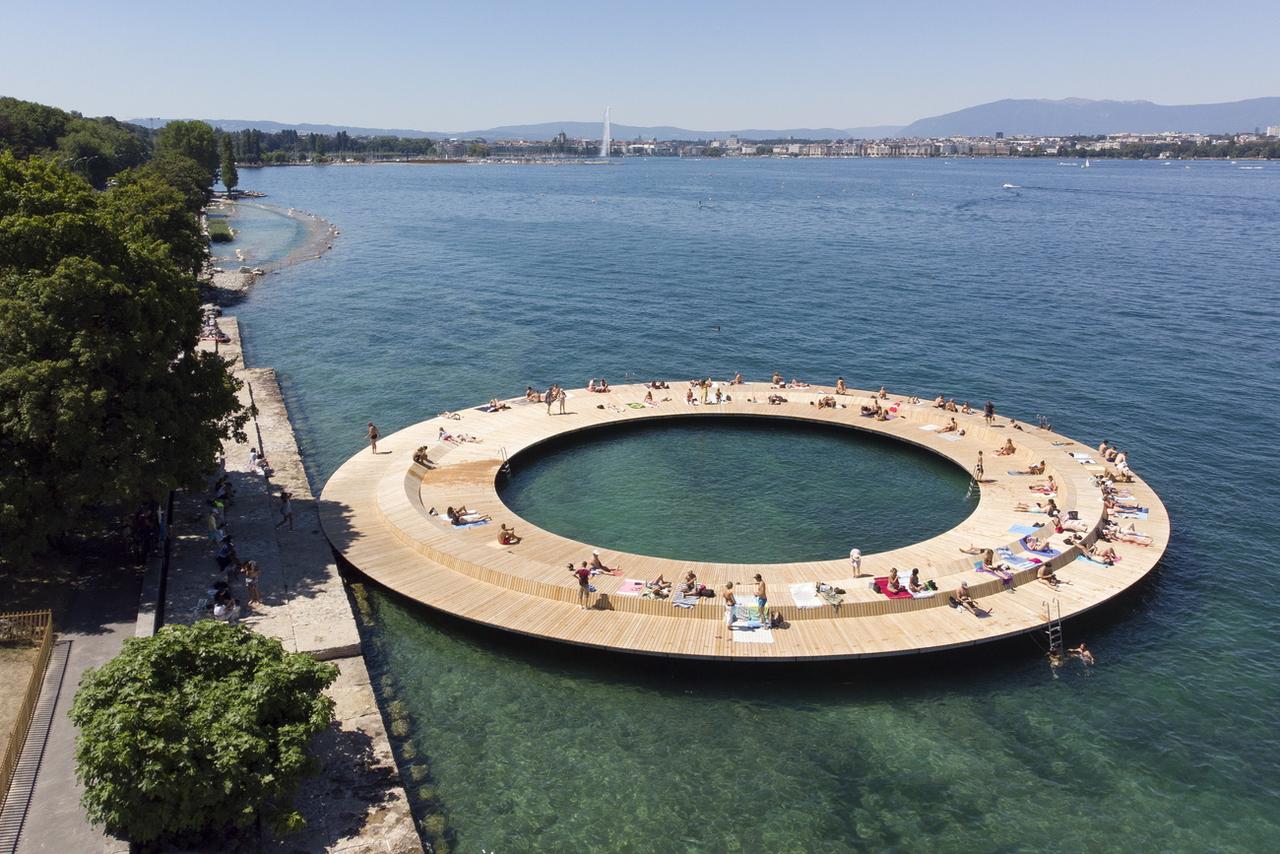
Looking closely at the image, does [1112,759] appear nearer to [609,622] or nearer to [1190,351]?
[609,622]

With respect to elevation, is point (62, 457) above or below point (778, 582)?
above

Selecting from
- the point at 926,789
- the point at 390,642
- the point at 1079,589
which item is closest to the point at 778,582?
the point at 926,789

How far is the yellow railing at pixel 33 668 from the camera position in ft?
70.9

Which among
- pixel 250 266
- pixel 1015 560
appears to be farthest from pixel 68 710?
pixel 250 266

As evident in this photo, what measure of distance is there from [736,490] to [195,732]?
99.2 ft

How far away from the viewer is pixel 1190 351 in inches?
2982

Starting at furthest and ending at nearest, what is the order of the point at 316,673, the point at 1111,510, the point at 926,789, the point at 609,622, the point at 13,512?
the point at 1111,510 → the point at 609,622 → the point at 13,512 → the point at 926,789 → the point at 316,673

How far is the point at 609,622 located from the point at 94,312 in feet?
77.9

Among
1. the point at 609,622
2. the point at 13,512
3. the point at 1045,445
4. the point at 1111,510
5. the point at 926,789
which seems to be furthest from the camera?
the point at 1045,445

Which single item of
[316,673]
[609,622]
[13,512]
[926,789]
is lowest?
[926,789]

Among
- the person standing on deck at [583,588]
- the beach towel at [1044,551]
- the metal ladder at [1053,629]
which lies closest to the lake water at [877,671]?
the metal ladder at [1053,629]

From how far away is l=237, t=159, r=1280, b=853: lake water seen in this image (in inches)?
971

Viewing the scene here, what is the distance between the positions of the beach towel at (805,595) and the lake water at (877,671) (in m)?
2.88

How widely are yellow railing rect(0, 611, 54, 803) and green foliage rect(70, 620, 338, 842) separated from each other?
2380 mm
